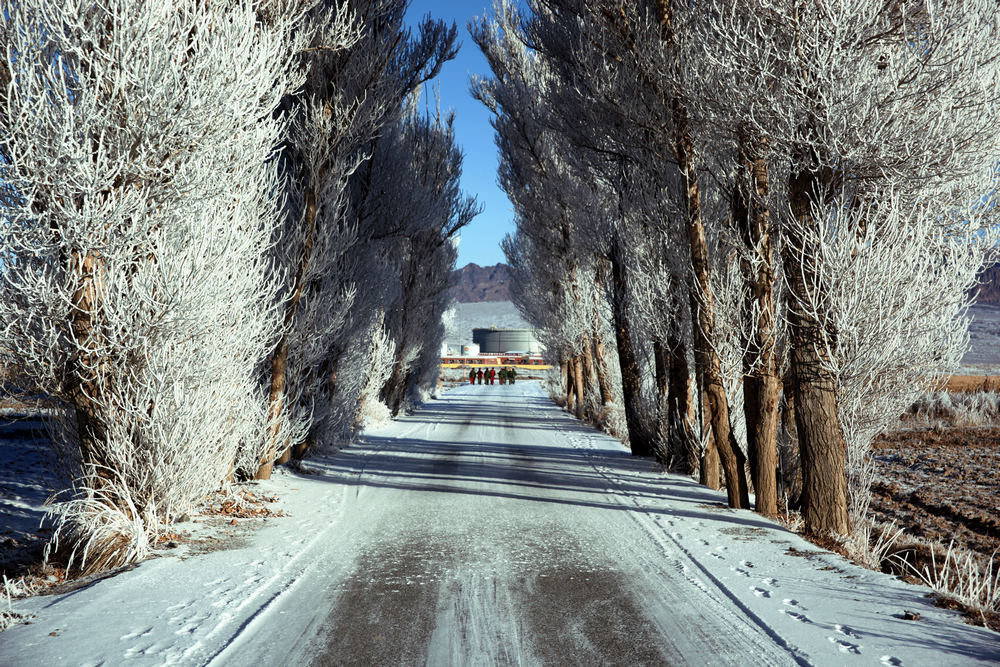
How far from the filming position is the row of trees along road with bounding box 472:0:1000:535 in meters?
5.91

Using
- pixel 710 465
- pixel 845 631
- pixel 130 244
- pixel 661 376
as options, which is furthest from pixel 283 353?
pixel 845 631

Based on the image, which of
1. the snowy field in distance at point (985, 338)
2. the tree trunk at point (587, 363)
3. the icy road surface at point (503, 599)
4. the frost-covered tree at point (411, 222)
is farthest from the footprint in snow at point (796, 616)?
the snowy field in distance at point (985, 338)

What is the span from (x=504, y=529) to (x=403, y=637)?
9.44 feet

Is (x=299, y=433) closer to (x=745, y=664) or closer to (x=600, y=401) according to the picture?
(x=745, y=664)

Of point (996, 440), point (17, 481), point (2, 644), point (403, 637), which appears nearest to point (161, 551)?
point (2, 644)

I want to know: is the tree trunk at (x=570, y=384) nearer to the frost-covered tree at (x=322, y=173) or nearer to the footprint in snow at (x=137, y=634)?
the frost-covered tree at (x=322, y=173)

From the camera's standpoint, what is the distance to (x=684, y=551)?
19.2ft

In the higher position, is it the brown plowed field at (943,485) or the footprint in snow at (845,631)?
the footprint in snow at (845,631)

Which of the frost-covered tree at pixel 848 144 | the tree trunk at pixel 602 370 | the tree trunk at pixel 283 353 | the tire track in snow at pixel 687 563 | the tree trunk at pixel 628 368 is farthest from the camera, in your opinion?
the tree trunk at pixel 602 370

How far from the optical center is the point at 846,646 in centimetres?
372

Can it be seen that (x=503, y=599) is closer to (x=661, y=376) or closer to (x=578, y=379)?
(x=661, y=376)

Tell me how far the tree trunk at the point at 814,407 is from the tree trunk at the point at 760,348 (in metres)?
0.54

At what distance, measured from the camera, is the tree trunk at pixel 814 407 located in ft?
21.7

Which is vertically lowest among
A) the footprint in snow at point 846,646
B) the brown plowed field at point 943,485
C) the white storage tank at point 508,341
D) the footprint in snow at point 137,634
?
the brown plowed field at point 943,485
